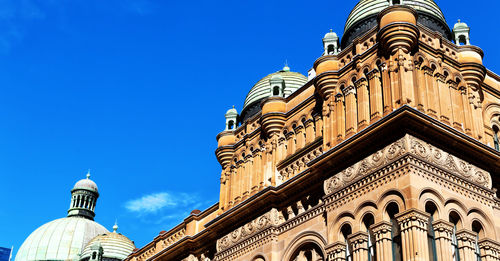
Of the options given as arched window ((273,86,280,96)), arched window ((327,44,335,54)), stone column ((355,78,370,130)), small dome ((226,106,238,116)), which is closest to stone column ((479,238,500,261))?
stone column ((355,78,370,130))

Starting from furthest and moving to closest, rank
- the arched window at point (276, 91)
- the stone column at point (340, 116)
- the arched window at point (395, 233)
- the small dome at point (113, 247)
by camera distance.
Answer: the small dome at point (113, 247) < the arched window at point (276, 91) < the stone column at point (340, 116) < the arched window at point (395, 233)

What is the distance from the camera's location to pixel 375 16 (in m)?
33.8

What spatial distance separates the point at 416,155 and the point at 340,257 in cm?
472

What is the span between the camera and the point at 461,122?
26750 mm

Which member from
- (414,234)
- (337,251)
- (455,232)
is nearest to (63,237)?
(337,251)

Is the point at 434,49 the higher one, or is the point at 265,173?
the point at 434,49

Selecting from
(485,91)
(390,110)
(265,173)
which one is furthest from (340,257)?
(485,91)

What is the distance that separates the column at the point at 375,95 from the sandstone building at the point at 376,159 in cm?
5

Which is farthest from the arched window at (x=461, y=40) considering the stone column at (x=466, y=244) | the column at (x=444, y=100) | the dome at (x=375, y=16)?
the stone column at (x=466, y=244)

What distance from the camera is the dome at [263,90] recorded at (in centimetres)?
3900

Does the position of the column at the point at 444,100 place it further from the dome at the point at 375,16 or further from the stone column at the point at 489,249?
the dome at the point at 375,16

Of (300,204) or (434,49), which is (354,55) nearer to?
(434,49)

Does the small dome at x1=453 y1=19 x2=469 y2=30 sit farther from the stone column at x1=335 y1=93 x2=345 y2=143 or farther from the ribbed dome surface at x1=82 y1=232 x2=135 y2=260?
the ribbed dome surface at x1=82 y1=232 x2=135 y2=260

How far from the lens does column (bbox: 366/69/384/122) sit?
2625 centimetres
